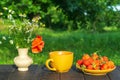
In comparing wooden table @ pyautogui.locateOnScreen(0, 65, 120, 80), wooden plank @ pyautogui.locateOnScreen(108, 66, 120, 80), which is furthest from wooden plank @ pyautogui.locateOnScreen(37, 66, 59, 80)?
wooden plank @ pyautogui.locateOnScreen(108, 66, 120, 80)

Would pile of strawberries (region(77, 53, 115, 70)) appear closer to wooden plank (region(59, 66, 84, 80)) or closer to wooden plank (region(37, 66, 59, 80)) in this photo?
wooden plank (region(59, 66, 84, 80))

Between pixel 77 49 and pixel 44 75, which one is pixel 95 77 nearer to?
pixel 44 75

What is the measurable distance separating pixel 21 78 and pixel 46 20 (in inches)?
418

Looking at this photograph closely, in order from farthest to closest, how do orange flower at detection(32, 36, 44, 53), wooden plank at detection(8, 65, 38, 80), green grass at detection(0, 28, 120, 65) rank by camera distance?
green grass at detection(0, 28, 120, 65)
orange flower at detection(32, 36, 44, 53)
wooden plank at detection(8, 65, 38, 80)

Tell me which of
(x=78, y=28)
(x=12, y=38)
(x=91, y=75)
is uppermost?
(x=12, y=38)

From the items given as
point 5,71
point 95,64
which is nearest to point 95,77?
point 95,64

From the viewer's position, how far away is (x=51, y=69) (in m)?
2.50

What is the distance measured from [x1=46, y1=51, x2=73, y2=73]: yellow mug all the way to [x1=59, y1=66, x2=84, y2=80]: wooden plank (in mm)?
42

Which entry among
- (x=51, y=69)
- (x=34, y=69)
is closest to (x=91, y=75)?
(x=51, y=69)

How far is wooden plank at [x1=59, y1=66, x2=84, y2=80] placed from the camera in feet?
7.77

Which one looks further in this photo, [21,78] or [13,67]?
[13,67]

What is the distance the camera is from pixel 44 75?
8.05 feet

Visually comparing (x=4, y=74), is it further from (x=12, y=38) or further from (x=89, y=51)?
(x=89, y=51)

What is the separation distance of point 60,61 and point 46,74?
13cm
